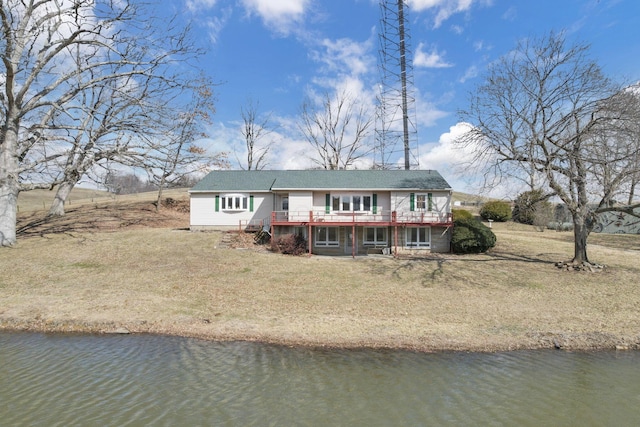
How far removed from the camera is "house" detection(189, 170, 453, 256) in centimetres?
2762

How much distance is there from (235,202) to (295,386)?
22901mm

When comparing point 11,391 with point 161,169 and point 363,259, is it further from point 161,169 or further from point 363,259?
point 363,259

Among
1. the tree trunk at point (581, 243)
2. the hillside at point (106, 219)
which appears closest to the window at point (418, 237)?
the tree trunk at point (581, 243)

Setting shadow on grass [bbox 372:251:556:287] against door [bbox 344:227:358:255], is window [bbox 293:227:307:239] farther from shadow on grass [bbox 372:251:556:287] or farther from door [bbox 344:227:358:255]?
shadow on grass [bbox 372:251:556:287]

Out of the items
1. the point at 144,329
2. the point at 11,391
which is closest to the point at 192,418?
the point at 11,391

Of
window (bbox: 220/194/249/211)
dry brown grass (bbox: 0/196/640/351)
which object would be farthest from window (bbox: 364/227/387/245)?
window (bbox: 220/194/249/211)

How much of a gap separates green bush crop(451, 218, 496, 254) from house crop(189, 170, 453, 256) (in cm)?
135

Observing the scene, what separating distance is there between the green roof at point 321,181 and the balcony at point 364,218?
6.34 ft

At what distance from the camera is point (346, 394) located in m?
8.46

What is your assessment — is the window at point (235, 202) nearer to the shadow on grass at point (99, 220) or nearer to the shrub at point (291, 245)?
the shrub at point (291, 245)

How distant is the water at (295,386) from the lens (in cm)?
746

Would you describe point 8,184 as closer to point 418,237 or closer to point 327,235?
point 327,235

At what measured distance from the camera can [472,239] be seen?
2542 cm

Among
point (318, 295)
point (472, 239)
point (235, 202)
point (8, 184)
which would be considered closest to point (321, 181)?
point (235, 202)
